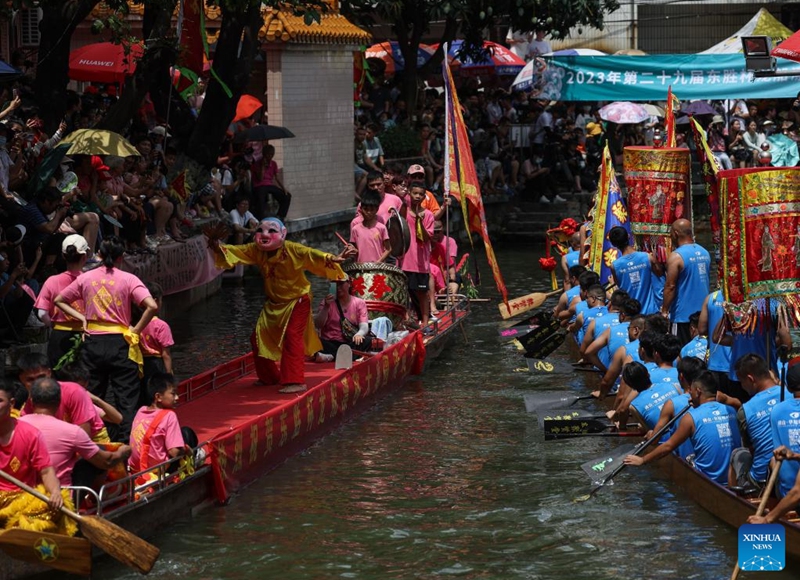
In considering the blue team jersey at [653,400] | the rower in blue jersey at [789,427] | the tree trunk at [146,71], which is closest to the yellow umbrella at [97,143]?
the tree trunk at [146,71]

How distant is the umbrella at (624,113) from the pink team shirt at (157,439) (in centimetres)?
2127

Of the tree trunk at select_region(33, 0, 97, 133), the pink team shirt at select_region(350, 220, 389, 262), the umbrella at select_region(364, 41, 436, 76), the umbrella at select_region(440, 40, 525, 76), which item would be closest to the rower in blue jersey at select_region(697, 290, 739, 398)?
the pink team shirt at select_region(350, 220, 389, 262)

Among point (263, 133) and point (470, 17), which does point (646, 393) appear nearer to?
point (263, 133)

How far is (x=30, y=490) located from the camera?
8.65 meters

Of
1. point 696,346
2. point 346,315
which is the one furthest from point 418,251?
point 696,346

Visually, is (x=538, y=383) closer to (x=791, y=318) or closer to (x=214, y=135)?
(x=791, y=318)

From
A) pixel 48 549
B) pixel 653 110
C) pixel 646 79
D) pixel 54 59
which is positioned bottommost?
pixel 48 549

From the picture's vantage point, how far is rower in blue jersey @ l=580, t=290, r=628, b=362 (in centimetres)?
1467

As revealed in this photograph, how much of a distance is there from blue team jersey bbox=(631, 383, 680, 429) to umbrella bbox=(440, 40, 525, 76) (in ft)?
72.6

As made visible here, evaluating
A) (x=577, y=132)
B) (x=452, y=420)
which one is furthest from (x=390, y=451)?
(x=577, y=132)

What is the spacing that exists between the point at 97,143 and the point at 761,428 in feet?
31.9

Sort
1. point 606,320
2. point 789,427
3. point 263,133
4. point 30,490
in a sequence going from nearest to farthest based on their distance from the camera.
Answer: point 30,490 → point 789,427 → point 606,320 → point 263,133

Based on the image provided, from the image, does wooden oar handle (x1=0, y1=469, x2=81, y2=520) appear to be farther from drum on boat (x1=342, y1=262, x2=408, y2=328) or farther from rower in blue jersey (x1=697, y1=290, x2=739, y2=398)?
drum on boat (x1=342, y1=262, x2=408, y2=328)

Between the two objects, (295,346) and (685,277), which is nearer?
(295,346)
